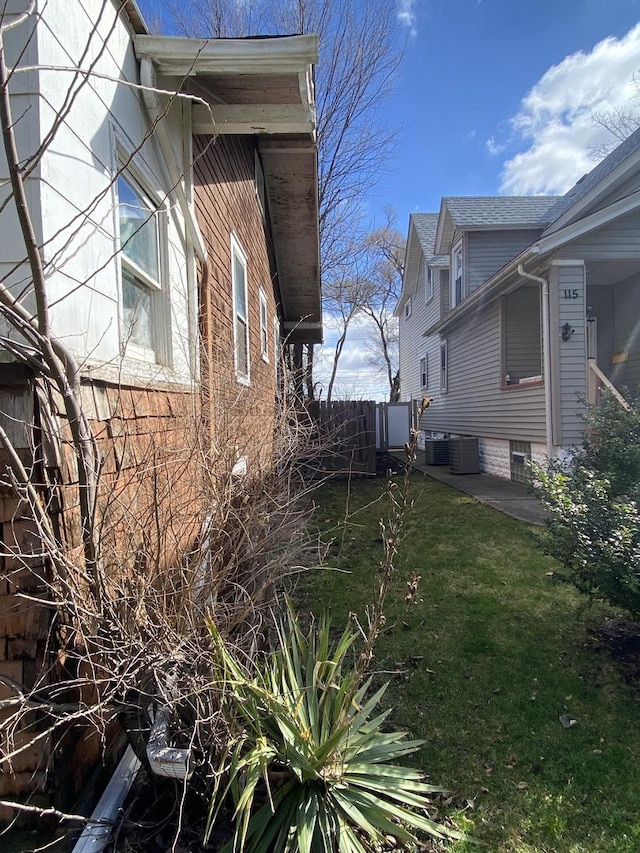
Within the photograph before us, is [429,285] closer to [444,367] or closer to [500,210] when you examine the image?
[444,367]

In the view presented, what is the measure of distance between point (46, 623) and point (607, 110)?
1058 inches

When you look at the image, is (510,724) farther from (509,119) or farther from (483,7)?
(509,119)

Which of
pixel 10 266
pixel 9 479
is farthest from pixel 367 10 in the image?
pixel 9 479

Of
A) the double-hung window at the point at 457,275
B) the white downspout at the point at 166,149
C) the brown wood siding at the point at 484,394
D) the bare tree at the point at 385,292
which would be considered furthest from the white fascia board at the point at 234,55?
the bare tree at the point at 385,292

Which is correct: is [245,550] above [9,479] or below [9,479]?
below

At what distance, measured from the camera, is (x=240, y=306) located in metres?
6.71

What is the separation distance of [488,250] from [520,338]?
3.78m

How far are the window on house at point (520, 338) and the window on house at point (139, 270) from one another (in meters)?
8.73

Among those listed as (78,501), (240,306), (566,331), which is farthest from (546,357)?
(78,501)

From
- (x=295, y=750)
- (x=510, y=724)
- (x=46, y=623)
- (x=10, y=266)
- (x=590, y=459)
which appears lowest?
(x=510, y=724)

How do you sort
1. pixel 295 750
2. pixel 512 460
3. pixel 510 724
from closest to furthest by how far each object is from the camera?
pixel 295 750, pixel 510 724, pixel 512 460

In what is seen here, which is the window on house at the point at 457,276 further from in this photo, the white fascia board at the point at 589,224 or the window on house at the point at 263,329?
the window on house at the point at 263,329

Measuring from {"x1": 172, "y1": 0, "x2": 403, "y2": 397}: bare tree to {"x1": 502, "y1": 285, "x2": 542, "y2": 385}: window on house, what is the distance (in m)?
4.58

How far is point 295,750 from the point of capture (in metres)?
1.91
